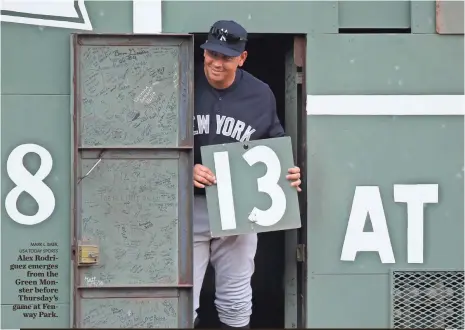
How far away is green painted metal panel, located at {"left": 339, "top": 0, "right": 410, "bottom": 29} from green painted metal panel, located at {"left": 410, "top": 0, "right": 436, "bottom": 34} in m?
0.04

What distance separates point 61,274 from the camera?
5.26 m

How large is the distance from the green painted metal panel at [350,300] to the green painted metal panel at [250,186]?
1.36 ft

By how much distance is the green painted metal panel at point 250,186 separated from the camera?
16.9ft

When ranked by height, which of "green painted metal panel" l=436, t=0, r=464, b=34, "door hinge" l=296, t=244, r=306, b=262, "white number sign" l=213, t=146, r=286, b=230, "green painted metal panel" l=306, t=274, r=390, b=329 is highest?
"green painted metal panel" l=436, t=0, r=464, b=34

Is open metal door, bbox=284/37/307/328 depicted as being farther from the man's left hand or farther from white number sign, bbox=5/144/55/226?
white number sign, bbox=5/144/55/226

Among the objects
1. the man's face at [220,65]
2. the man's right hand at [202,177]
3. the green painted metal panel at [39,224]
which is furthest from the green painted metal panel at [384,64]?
the green painted metal panel at [39,224]

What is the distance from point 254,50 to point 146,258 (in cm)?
190

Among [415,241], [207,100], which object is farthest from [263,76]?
[415,241]

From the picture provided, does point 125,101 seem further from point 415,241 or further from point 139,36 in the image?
point 415,241

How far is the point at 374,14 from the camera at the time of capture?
5.32 metres

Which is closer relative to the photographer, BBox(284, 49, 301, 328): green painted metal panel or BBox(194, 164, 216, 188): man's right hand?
BBox(194, 164, 216, 188): man's right hand

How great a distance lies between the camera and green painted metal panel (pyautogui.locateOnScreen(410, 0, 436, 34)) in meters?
5.32

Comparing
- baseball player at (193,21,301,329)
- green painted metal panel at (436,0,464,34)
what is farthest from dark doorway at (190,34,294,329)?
green painted metal panel at (436,0,464,34)

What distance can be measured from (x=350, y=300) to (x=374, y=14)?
1555mm
